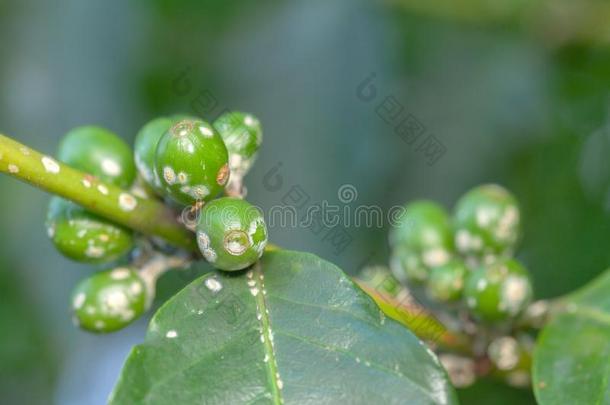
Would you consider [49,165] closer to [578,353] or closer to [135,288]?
[135,288]

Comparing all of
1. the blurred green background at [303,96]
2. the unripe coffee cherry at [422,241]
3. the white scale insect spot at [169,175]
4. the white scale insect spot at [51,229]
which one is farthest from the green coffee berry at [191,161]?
the blurred green background at [303,96]

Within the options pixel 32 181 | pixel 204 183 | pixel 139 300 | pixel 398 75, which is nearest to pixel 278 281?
pixel 204 183

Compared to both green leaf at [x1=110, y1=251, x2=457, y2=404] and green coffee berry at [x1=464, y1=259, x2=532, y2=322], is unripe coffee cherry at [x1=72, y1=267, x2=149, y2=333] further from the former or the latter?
green coffee berry at [x1=464, y1=259, x2=532, y2=322]

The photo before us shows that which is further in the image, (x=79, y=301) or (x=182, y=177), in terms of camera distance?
(x=79, y=301)

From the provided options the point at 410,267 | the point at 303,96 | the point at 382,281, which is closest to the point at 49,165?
the point at 382,281

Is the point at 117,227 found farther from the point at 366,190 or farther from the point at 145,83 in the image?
the point at 145,83

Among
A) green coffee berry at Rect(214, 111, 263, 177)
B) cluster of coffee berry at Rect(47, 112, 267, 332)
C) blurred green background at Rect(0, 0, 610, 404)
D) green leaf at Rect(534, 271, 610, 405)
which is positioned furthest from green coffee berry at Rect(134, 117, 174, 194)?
blurred green background at Rect(0, 0, 610, 404)
